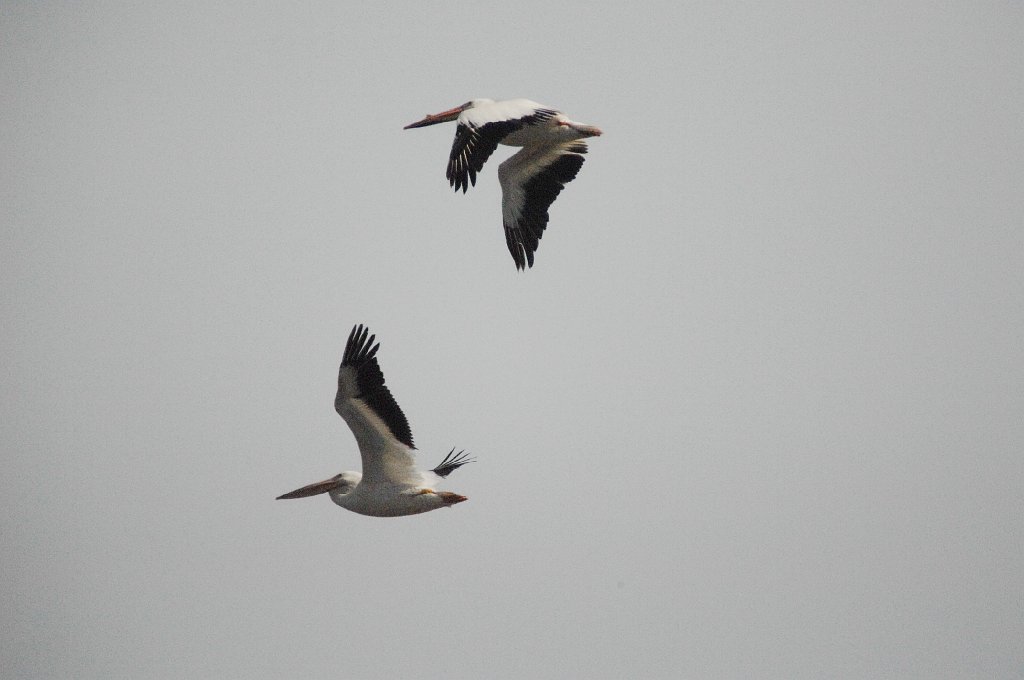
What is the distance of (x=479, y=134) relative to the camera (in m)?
13.8

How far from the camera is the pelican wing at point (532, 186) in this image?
15.8 m

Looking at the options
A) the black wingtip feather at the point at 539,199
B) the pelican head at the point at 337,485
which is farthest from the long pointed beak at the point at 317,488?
the black wingtip feather at the point at 539,199

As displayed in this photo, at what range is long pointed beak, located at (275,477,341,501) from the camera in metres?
14.7

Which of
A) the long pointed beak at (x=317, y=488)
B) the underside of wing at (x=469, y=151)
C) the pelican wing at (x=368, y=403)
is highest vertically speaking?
the underside of wing at (x=469, y=151)

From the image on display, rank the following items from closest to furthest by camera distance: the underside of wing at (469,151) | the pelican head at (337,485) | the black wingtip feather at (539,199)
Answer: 1. the underside of wing at (469,151)
2. the pelican head at (337,485)
3. the black wingtip feather at (539,199)

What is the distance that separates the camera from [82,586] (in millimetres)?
196000

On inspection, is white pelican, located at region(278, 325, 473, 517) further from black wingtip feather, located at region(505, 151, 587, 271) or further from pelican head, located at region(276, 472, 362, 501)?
black wingtip feather, located at region(505, 151, 587, 271)

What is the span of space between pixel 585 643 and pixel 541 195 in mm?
131123

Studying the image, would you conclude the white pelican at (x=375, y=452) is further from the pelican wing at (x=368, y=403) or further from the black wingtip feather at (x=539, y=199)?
the black wingtip feather at (x=539, y=199)

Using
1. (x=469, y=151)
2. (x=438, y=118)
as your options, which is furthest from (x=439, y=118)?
(x=469, y=151)

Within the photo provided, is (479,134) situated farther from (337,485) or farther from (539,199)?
(337,485)

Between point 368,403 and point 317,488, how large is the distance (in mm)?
1591

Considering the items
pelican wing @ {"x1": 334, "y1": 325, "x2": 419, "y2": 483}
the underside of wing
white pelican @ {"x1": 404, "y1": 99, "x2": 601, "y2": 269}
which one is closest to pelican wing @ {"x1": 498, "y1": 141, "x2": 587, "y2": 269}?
white pelican @ {"x1": 404, "y1": 99, "x2": 601, "y2": 269}

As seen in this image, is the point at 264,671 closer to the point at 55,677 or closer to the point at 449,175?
the point at 55,677
